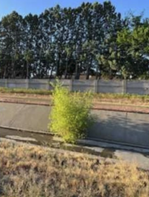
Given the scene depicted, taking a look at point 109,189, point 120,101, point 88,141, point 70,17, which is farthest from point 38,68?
point 109,189

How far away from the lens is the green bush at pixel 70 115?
8.07 m

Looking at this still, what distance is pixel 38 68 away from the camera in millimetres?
46750

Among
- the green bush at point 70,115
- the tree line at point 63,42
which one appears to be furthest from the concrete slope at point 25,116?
the tree line at point 63,42

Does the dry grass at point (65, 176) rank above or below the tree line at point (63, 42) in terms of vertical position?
below

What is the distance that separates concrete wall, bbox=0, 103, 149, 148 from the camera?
832 centimetres

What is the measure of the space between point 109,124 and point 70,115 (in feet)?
4.67

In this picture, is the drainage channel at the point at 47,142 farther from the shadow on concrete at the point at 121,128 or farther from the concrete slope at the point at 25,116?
the shadow on concrete at the point at 121,128

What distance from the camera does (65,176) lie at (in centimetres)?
523

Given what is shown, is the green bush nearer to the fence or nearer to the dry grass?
the dry grass

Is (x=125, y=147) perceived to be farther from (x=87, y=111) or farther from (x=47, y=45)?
(x=47, y=45)

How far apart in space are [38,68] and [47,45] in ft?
13.5

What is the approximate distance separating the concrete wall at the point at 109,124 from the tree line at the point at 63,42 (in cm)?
2746

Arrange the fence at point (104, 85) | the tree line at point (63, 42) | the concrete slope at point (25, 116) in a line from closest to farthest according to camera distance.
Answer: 1. the concrete slope at point (25, 116)
2. the fence at point (104, 85)
3. the tree line at point (63, 42)

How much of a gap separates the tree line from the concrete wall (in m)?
27.5
